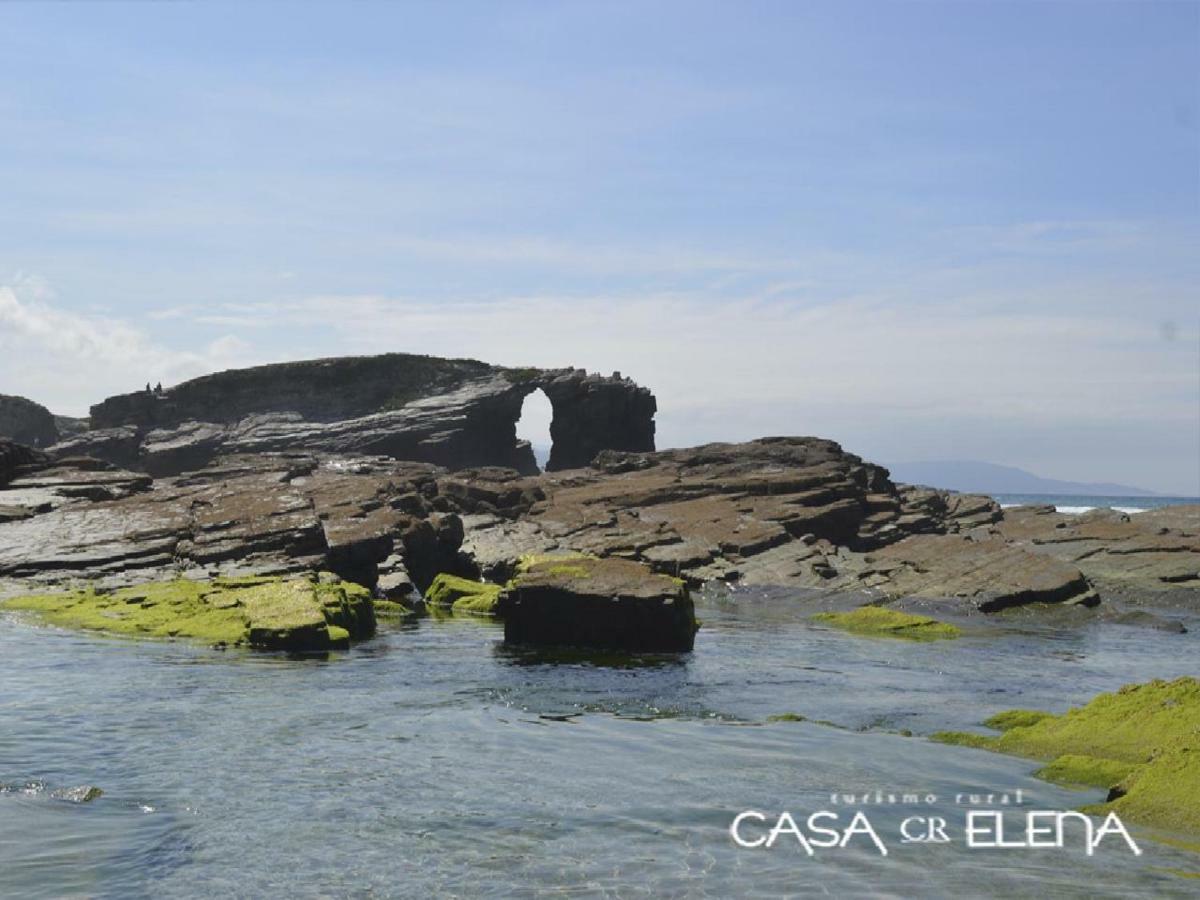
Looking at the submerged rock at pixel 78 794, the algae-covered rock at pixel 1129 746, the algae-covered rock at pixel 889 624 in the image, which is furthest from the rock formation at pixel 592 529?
the submerged rock at pixel 78 794

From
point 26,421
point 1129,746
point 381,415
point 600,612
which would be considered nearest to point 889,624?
point 600,612

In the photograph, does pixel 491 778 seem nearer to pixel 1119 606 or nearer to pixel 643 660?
pixel 643 660

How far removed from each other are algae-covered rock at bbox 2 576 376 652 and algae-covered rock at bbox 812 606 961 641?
56.7 feet

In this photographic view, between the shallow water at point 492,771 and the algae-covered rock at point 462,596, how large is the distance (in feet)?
32.8

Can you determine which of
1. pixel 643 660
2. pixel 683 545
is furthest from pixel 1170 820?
pixel 683 545

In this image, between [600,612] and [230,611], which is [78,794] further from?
[600,612]

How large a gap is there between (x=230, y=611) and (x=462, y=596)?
472 inches

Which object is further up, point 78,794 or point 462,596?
point 78,794

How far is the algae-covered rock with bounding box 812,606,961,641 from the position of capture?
3572 centimetres

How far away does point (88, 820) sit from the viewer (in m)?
12.9

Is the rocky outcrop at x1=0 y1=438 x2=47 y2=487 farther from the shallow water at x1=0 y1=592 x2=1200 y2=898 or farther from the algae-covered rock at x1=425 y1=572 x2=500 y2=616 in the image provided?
the shallow water at x1=0 y1=592 x2=1200 y2=898

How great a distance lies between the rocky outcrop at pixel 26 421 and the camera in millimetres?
131125

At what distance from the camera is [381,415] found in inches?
4370

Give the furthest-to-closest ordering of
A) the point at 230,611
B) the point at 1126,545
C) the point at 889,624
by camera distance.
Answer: the point at 1126,545, the point at 889,624, the point at 230,611
